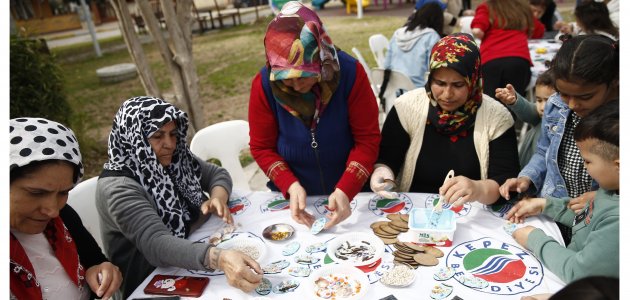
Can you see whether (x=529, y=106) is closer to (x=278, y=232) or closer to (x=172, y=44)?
(x=278, y=232)

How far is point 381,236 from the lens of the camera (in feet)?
5.53

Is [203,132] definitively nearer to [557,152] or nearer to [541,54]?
[557,152]

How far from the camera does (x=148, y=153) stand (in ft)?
5.87

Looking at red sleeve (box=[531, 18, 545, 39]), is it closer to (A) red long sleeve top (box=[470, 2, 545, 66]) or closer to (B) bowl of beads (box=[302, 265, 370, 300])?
(A) red long sleeve top (box=[470, 2, 545, 66])

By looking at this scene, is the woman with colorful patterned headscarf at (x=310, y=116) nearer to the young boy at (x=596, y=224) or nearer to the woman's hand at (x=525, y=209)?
the woman's hand at (x=525, y=209)

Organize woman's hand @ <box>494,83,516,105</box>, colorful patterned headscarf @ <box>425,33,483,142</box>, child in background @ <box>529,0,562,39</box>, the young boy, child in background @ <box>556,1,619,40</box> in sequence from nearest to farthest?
the young boy
colorful patterned headscarf @ <box>425,33,483,142</box>
woman's hand @ <box>494,83,516,105</box>
child in background @ <box>556,1,619,40</box>
child in background @ <box>529,0,562,39</box>

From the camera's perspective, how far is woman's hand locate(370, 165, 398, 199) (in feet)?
6.28

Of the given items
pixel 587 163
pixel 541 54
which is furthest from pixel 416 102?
pixel 541 54

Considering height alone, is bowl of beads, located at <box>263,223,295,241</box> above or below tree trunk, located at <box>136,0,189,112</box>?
below

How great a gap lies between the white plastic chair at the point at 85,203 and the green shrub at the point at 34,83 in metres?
2.53

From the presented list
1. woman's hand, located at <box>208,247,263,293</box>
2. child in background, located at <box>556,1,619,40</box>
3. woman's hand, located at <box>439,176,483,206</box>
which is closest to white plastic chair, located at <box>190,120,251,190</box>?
woman's hand, located at <box>208,247,263,293</box>

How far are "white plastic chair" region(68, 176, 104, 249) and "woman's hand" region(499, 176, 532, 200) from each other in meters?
1.94

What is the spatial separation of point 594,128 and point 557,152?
1.87 ft

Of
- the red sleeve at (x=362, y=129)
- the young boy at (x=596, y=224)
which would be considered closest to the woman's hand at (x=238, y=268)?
the red sleeve at (x=362, y=129)
